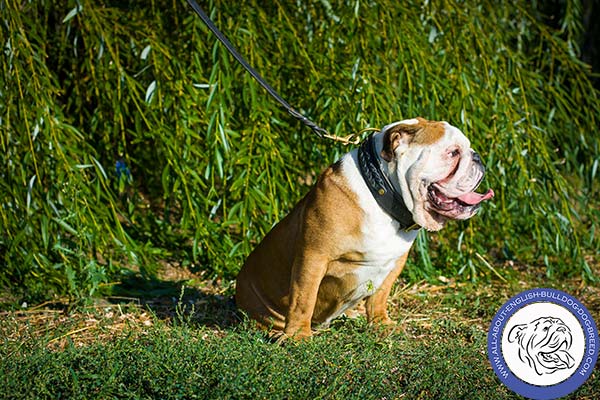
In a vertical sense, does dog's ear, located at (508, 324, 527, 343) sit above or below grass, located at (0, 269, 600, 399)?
above

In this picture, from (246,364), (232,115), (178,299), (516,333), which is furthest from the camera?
(232,115)

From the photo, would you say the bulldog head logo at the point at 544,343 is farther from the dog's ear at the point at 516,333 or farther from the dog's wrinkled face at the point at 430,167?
the dog's wrinkled face at the point at 430,167

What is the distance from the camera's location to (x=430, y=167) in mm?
3088

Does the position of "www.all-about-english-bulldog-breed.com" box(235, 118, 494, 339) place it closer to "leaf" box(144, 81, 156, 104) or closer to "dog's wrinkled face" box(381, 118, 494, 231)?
"dog's wrinkled face" box(381, 118, 494, 231)

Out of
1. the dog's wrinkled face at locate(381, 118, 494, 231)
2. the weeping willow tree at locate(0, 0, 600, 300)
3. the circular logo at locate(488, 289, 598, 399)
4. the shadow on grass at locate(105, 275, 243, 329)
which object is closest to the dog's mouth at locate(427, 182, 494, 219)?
the dog's wrinkled face at locate(381, 118, 494, 231)

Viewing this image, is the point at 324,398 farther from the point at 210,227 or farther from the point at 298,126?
the point at 298,126

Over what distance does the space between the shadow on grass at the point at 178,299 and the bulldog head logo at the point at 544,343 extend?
4.32ft

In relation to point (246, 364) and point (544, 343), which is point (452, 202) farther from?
point (246, 364)

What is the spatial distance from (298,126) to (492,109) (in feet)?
3.56

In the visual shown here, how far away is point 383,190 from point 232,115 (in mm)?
1784

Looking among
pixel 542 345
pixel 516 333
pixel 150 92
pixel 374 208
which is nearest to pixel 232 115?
pixel 150 92

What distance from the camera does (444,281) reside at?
4.78 m

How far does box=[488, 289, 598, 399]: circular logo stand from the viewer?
120 inches

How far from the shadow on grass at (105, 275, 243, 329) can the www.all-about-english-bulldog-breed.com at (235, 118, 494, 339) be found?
73 cm
